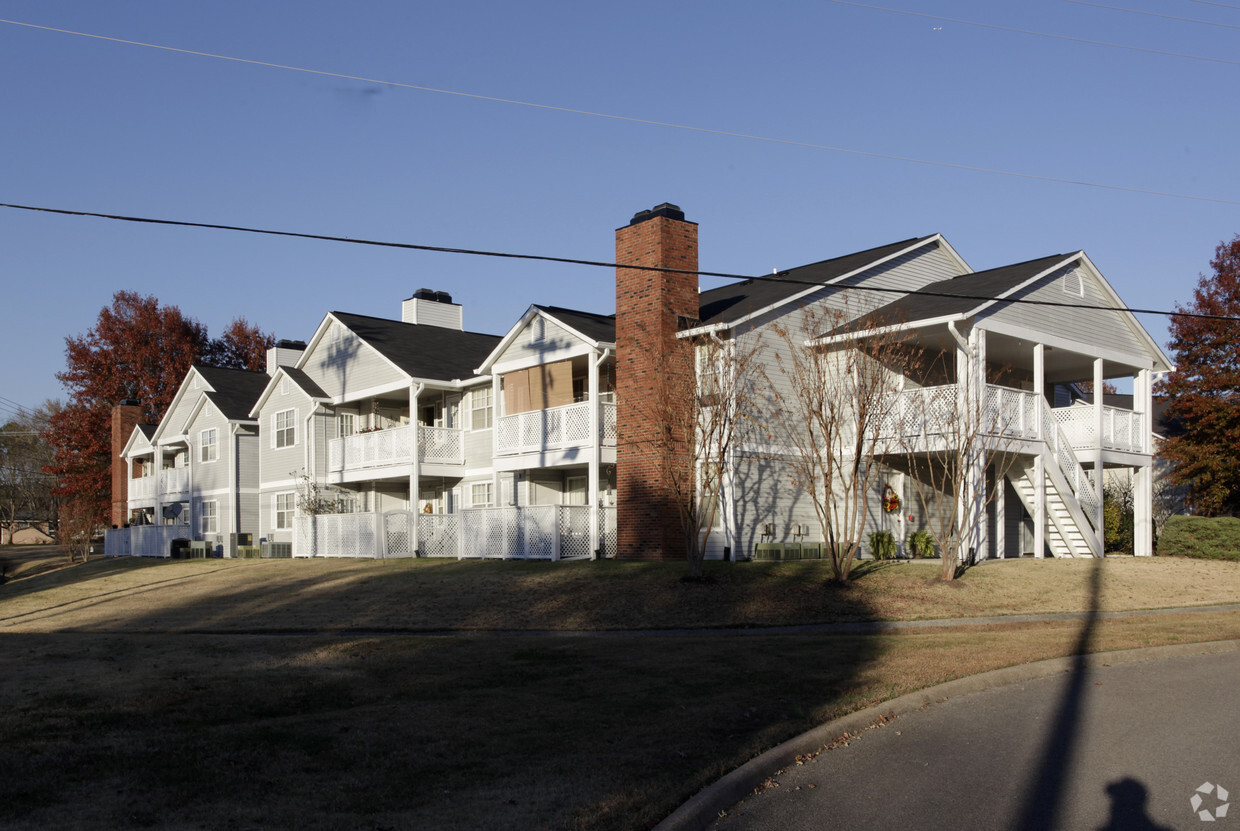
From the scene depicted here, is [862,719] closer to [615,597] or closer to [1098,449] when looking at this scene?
[615,597]

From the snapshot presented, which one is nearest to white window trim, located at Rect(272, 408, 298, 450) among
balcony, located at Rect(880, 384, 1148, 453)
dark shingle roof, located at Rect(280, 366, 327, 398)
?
dark shingle roof, located at Rect(280, 366, 327, 398)

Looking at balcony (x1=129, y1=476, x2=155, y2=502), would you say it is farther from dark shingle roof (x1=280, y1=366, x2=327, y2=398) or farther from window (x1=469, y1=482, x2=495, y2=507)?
window (x1=469, y1=482, x2=495, y2=507)

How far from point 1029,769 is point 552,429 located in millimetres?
20617

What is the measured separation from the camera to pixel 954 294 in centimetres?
2489

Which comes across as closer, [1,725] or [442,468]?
[1,725]

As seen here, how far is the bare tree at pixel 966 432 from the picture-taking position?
22031 millimetres

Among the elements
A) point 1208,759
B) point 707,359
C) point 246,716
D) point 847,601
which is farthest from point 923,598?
point 246,716

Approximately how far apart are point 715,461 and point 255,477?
2514cm

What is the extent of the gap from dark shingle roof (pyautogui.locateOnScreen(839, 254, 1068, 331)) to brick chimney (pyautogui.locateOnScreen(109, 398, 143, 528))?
3931 cm

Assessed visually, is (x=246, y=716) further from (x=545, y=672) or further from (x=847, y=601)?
(x=847, y=601)

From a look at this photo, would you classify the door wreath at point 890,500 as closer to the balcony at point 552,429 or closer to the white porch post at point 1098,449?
the white porch post at point 1098,449

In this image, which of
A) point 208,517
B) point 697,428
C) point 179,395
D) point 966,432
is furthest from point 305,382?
point 966,432

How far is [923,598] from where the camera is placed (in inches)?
770

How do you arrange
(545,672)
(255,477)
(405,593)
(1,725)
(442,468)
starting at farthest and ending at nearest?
(255,477)
(442,468)
(405,593)
(545,672)
(1,725)
